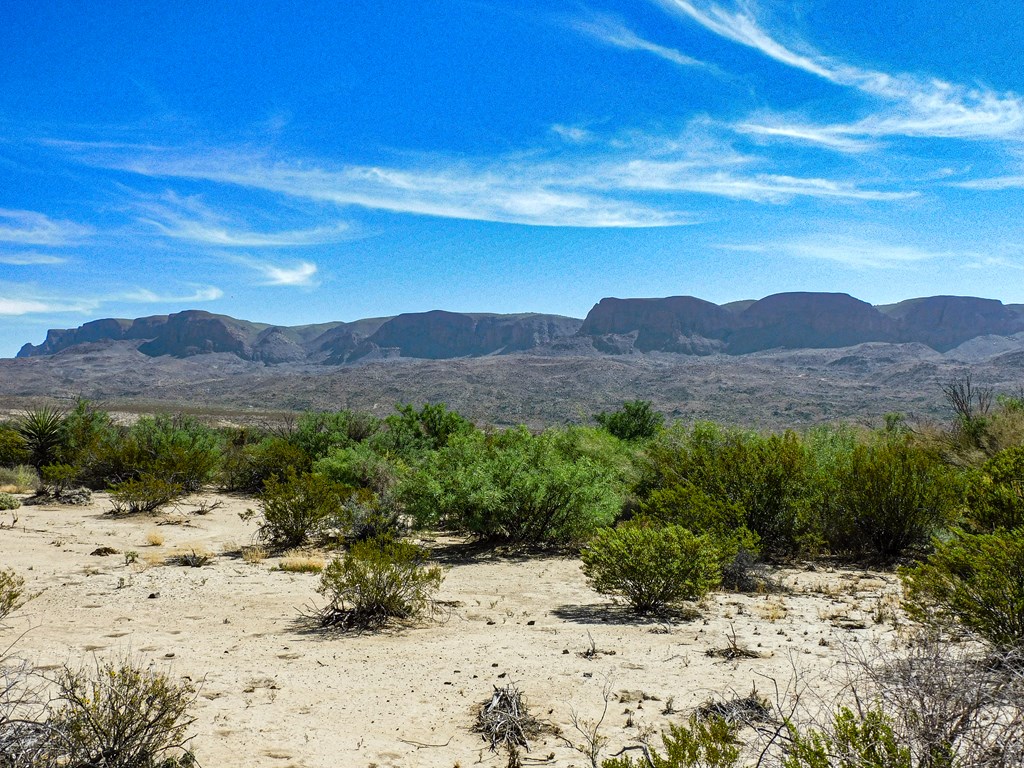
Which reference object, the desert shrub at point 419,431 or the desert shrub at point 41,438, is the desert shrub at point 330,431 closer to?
the desert shrub at point 419,431

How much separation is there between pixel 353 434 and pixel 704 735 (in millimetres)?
22134

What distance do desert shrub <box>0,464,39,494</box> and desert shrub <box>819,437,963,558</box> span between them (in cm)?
2039

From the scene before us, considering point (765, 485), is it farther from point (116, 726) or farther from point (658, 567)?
point (116, 726)

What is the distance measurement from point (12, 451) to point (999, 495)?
2507cm

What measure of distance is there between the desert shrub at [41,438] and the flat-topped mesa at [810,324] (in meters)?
153

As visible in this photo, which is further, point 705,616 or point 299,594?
point 299,594

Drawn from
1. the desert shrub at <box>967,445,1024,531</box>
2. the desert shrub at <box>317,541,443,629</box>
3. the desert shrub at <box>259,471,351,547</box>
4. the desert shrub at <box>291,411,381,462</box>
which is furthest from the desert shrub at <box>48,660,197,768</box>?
the desert shrub at <box>291,411,381,462</box>

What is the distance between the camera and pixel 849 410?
202ft

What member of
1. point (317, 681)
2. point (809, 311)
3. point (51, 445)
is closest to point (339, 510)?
point (317, 681)

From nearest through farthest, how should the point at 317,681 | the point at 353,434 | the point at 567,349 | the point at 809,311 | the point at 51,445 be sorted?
the point at 317,681
the point at 51,445
the point at 353,434
the point at 567,349
the point at 809,311

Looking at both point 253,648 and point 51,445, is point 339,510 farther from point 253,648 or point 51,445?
point 51,445

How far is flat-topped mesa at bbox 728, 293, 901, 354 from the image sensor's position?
16038 cm

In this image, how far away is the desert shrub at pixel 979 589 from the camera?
5.47 m

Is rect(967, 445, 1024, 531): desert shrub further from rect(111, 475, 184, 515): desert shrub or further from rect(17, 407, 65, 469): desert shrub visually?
rect(17, 407, 65, 469): desert shrub
